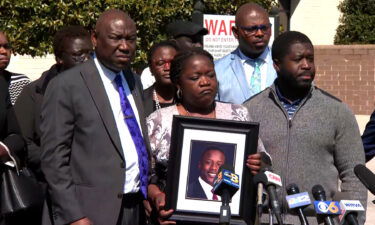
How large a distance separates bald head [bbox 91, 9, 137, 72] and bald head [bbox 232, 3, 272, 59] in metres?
1.67

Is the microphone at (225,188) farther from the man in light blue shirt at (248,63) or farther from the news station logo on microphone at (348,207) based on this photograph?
the man in light blue shirt at (248,63)

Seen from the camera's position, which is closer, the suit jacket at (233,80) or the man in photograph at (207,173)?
the man in photograph at (207,173)

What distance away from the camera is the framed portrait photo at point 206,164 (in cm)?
471

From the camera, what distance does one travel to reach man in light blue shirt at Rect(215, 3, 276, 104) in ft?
20.5

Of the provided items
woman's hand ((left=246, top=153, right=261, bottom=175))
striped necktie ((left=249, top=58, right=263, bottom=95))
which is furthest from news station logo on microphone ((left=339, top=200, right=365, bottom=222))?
striped necktie ((left=249, top=58, right=263, bottom=95))

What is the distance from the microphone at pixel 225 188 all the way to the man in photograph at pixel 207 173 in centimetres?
59

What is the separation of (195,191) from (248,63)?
1.98 m

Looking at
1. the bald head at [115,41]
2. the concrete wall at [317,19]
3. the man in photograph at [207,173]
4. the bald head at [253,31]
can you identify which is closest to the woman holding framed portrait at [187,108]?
the man in photograph at [207,173]

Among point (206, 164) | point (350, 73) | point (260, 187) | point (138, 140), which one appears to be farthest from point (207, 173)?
point (350, 73)

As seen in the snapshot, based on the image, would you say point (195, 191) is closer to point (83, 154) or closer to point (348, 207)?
point (83, 154)

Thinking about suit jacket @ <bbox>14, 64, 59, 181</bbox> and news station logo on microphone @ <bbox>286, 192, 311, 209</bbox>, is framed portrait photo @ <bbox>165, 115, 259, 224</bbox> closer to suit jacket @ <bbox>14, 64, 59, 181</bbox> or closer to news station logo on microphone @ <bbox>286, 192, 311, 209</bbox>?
news station logo on microphone @ <bbox>286, 192, 311, 209</bbox>

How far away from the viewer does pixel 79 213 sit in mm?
4688

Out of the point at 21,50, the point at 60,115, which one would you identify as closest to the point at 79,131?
the point at 60,115

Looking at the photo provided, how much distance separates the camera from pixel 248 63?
255 inches
